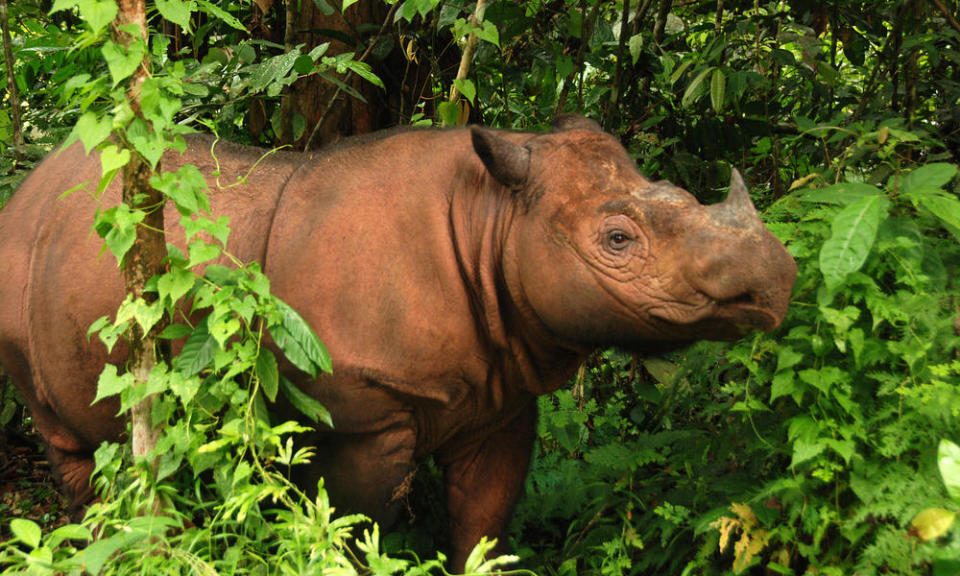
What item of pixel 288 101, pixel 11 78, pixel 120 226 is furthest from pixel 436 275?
pixel 11 78

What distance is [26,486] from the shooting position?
5180 mm

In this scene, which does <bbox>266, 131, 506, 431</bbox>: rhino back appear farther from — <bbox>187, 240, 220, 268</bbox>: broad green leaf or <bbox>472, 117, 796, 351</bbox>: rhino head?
<bbox>187, 240, 220, 268</bbox>: broad green leaf

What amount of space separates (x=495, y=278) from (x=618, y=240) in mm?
499

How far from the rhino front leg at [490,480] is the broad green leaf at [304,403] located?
985mm

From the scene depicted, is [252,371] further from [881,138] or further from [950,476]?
[881,138]

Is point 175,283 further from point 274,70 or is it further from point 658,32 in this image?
point 658,32

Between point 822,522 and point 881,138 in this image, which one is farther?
point 881,138

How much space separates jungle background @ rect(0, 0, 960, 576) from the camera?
2.64 m

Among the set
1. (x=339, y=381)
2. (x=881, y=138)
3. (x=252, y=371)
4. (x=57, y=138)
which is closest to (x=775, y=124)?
(x=881, y=138)

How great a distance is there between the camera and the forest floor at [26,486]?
15.7 feet

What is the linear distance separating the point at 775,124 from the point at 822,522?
2869 millimetres

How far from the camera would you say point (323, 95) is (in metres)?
4.80

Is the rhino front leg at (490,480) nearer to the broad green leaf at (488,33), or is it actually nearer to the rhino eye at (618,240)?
the rhino eye at (618,240)

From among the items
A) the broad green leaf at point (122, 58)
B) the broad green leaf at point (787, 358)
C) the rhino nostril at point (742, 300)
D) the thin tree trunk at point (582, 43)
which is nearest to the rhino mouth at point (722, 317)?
the rhino nostril at point (742, 300)
